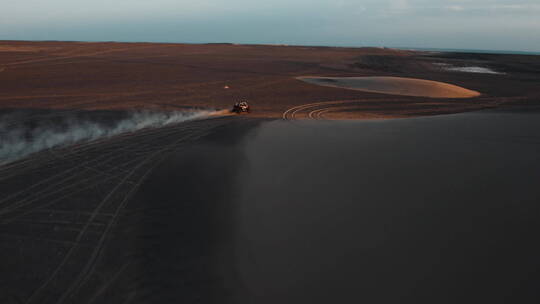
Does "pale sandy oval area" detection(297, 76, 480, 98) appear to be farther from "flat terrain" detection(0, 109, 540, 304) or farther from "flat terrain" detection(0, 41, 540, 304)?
"flat terrain" detection(0, 109, 540, 304)

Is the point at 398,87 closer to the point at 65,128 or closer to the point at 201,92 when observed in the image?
the point at 201,92

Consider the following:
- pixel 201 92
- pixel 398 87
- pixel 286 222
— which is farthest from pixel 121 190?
pixel 398 87

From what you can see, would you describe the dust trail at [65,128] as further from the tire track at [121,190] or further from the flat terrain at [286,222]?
the tire track at [121,190]

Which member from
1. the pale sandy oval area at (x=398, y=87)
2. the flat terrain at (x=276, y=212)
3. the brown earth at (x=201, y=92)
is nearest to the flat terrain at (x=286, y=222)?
the flat terrain at (x=276, y=212)

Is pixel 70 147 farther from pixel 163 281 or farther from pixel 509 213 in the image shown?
pixel 509 213

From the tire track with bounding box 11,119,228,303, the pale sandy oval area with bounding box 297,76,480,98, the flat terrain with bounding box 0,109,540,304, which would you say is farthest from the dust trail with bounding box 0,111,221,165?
the pale sandy oval area with bounding box 297,76,480,98

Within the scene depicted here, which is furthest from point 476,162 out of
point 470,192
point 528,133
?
point 528,133
